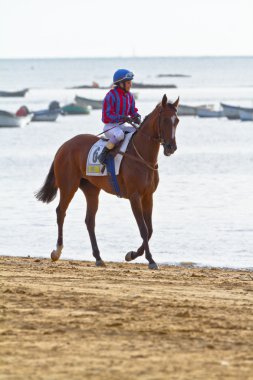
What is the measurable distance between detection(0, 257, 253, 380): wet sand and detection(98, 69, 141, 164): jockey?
242 cm

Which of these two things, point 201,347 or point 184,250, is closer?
point 201,347

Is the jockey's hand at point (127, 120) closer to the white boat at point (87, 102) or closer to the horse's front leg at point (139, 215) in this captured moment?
the horse's front leg at point (139, 215)

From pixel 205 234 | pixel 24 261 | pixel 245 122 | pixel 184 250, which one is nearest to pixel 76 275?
pixel 24 261

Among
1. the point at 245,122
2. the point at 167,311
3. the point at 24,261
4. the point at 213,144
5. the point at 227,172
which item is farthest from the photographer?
the point at 245,122

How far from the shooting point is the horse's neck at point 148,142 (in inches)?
631

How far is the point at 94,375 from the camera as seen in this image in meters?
8.48

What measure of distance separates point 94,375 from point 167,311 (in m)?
2.75

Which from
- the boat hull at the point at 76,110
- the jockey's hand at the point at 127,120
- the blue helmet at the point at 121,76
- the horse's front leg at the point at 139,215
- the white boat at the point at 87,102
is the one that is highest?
the white boat at the point at 87,102

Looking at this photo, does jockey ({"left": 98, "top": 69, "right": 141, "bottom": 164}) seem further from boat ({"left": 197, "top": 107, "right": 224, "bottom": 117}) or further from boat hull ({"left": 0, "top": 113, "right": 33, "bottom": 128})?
boat ({"left": 197, "top": 107, "right": 224, "bottom": 117})

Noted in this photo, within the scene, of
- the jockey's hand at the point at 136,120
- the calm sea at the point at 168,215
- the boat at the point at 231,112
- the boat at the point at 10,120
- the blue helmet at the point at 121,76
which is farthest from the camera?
the boat at the point at 231,112

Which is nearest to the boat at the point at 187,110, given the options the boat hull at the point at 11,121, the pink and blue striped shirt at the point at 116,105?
the boat hull at the point at 11,121

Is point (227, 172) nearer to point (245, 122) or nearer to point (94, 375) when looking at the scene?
point (94, 375)

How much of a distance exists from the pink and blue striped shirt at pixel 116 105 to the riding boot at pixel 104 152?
34 centimetres

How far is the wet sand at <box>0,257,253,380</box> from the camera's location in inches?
344
